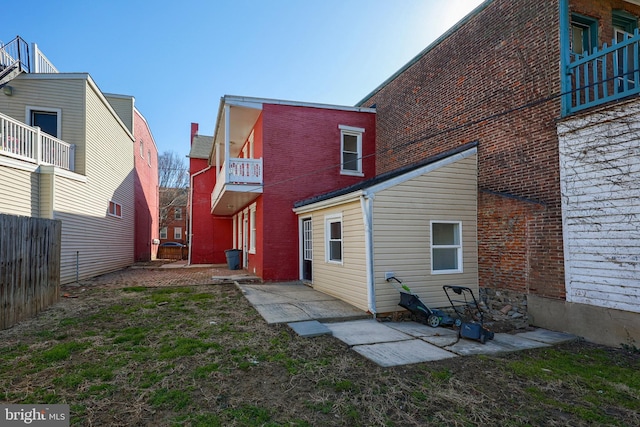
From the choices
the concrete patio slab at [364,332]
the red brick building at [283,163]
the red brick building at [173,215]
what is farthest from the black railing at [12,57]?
the red brick building at [173,215]

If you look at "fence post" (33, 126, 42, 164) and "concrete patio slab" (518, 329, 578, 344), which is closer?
"concrete patio slab" (518, 329, 578, 344)

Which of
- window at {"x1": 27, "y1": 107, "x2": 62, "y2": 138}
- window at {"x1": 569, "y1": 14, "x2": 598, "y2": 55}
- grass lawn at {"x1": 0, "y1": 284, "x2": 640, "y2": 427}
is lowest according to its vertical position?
grass lawn at {"x1": 0, "y1": 284, "x2": 640, "y2": 427}

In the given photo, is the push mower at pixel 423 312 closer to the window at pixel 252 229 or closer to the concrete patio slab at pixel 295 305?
the concrete patio slab at pixel 295 305

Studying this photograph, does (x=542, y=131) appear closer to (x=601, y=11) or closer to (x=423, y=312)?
(x=601, y=11)

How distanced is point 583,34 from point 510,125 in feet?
8.90

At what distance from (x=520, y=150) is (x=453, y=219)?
2047mm

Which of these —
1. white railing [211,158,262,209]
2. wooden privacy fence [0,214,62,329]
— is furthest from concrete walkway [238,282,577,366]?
wooden privacy fence [0,214,62,329]

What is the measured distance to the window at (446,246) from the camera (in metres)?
8.20

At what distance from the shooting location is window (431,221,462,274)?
820 cm

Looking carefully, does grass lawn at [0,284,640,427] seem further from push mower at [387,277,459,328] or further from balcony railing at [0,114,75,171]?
balcony railing at [0,114,75,171]

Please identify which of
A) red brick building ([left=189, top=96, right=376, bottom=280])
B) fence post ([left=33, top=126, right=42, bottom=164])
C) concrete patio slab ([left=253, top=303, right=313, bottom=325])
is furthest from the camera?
red brick building ([left=189, top=96, right=376, bottom=280])

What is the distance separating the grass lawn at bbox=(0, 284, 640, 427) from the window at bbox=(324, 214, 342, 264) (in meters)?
A: 3.35

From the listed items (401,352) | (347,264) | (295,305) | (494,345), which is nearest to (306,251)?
(347,264)

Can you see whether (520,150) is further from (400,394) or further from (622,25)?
(400,394)
